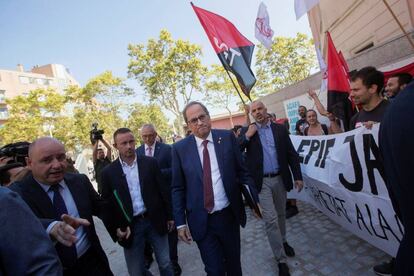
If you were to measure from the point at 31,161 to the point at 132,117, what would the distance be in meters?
39.8

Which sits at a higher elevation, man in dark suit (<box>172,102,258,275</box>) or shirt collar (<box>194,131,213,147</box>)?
shirt collar (<box>194,131,213,147</box>)

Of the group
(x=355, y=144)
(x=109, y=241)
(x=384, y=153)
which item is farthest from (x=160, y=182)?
(x=109, y=241)

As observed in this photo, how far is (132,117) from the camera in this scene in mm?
40656

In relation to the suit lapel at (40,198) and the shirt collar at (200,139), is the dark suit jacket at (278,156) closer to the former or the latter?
the shirt collar at (200,139)

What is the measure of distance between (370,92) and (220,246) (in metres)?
2.25

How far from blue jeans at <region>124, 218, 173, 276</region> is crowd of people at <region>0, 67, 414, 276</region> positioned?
0.01 m

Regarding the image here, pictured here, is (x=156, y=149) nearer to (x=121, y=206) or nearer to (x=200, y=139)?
(x=121, y=206)

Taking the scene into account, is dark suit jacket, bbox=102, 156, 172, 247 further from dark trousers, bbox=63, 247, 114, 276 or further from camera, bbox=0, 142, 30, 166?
camera, bbox=0, 142, 30, 166

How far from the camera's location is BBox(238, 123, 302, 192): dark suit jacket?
147 inches

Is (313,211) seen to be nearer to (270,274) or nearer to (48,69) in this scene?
(270,274)

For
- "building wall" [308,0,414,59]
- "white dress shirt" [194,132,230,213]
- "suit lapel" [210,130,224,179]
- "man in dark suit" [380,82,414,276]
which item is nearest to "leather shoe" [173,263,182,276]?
"white dress shirt" [194,132,230,213]

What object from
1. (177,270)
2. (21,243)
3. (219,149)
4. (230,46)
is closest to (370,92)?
(219,149)

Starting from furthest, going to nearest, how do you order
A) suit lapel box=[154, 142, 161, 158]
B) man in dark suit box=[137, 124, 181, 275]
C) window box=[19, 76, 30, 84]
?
1. window box=[19, 76, 30, 84]
2. suit lapel box=[154, 142, 161, 158]
3. man in dark suit box=[137, 124, 181, 275]

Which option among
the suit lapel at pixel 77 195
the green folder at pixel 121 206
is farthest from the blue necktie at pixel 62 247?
the green folder at pixel 121 206
